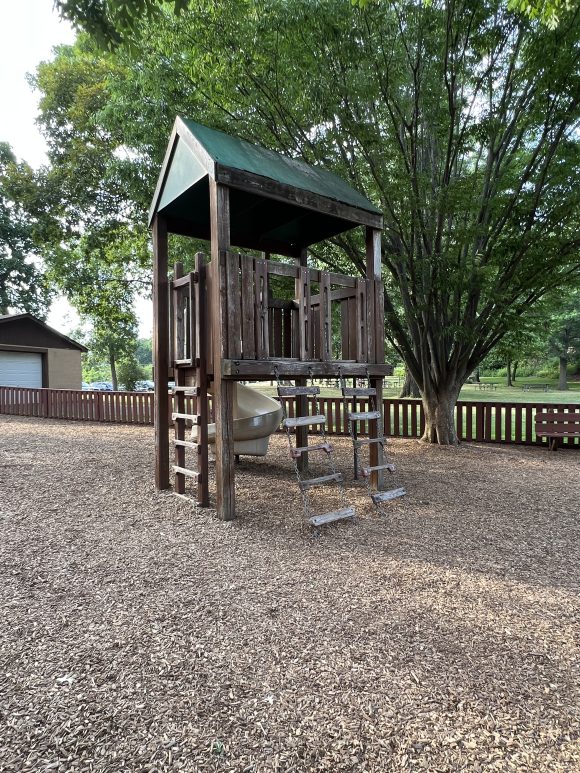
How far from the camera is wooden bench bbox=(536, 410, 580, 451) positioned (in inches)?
361

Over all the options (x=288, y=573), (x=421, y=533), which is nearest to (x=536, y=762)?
(x=288, y=573)

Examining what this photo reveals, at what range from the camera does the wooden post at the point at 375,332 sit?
599cm

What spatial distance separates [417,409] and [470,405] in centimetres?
127

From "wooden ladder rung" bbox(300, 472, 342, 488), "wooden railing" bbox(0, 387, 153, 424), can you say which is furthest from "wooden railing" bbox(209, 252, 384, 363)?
"wooden railing" bbox(0, 387, 153, 424)

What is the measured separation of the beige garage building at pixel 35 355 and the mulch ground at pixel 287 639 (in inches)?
730

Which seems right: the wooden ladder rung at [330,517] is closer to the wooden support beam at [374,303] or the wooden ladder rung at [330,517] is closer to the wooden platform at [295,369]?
the wooden platform at [295,369]

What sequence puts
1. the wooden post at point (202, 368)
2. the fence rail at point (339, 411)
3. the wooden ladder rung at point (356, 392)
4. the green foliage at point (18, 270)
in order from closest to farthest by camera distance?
the wooden post at point (202, 368) → the wooden ladder rung at point (356, 392) → the fence rail at point (339, 411) → the green foliage at point (18, 270)

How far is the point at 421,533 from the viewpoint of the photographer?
14.6 feet

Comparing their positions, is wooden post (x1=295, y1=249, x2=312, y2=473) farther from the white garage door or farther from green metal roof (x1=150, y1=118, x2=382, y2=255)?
the white garage door

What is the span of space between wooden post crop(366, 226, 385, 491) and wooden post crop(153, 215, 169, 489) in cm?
287

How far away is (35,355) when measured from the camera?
2195 cm

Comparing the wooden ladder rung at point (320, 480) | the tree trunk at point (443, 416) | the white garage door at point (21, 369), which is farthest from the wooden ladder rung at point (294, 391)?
the white garage door at point (21, 369)

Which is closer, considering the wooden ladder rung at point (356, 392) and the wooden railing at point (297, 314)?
the wooden railing at point (297, 314)

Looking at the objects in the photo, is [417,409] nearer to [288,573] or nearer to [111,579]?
[288,573]
